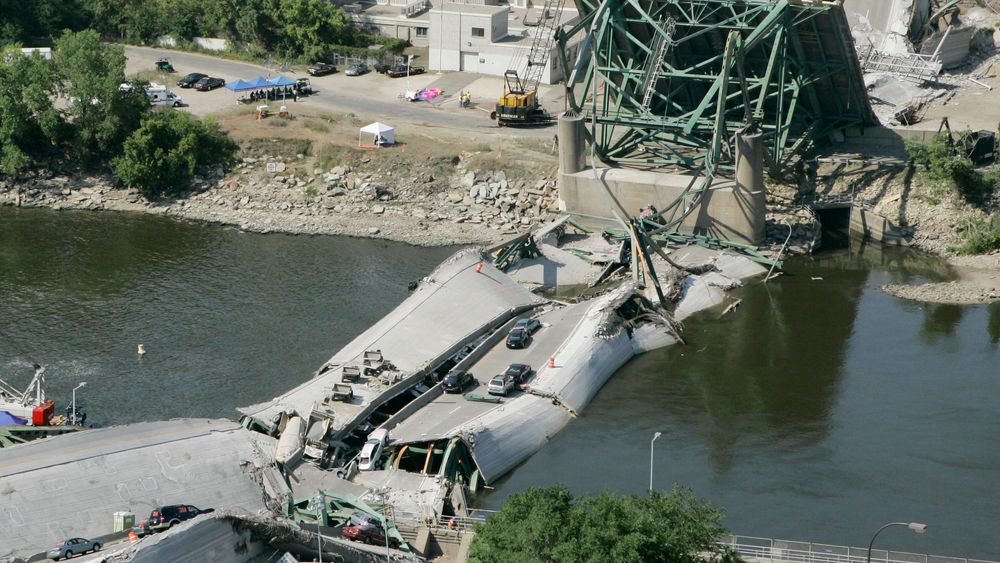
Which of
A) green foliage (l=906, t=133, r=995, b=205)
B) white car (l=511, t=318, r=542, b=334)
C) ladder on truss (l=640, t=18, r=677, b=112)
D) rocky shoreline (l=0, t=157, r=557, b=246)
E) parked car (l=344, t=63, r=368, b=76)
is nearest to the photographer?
white car (l=511, t=318, r=542, b=334)

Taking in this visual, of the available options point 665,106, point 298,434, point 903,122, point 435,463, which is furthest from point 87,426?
point 903,122

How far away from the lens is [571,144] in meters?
82.4

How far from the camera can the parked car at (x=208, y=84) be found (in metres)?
102

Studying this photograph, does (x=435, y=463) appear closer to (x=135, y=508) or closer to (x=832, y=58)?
(x=135, y=508)

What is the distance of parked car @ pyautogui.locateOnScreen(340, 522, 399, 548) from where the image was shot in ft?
161

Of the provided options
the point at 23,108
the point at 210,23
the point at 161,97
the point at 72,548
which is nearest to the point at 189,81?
the point at 161,97

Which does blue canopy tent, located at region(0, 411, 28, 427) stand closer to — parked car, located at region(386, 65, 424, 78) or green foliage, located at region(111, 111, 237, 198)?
green foliage, located at region(111, 111, 237, 198)

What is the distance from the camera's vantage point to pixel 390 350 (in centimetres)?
6381

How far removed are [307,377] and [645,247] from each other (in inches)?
756

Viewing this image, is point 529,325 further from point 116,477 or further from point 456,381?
point 116,477

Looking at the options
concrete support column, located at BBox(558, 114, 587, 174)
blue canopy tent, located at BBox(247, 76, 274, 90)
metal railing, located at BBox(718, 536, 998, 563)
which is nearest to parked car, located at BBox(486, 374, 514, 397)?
metal railing, located at BBox(718, 536, 998, 563)

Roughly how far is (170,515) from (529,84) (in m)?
56.8

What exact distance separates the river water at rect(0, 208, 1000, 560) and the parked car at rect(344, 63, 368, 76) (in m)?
23.6

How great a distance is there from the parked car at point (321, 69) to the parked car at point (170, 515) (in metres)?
60.7
